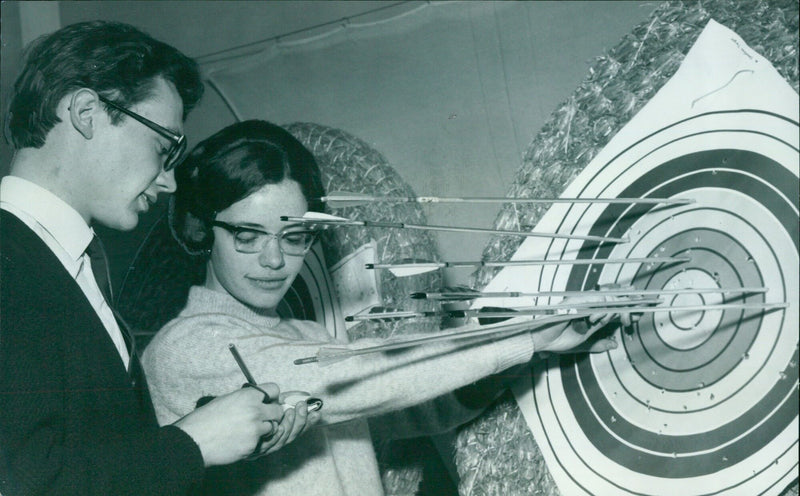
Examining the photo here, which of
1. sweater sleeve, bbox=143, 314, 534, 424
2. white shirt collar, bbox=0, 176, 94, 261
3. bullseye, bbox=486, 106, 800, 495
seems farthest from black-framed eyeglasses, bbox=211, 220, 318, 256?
bullseye, bbox=486, 106, 800, 495

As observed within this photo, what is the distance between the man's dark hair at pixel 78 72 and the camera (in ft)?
3.67

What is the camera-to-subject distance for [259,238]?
51.2 inches

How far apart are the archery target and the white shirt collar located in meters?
0.71

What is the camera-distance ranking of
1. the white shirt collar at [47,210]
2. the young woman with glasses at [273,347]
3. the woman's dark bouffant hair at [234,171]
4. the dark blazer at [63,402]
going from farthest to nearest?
the woman's dark bouffant hair at [234,171]
the young woman with glasses at [273,347]
the white shirt collar at [47,210]
the dark blazer at [63,402]

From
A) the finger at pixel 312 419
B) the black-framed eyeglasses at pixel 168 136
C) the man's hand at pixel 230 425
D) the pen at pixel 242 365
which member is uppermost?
the black-framed eyeglasses at pixel 168 136

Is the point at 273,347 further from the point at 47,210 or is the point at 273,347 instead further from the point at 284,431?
the point at 47,210

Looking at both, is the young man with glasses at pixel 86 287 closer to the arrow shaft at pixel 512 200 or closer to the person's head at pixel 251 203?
the person's head at pixel 251 203

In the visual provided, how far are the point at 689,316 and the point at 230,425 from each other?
66 cm

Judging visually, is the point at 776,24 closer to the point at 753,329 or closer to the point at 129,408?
the point at 753,329

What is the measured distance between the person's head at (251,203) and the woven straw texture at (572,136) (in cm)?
35

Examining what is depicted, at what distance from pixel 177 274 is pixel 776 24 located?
135 cm

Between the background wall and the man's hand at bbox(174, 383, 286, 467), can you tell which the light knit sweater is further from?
the background wall

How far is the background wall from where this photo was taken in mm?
1371

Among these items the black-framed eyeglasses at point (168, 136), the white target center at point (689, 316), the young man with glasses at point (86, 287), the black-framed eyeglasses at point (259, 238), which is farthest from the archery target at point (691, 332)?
the black-framed eyeglasses at point (168, 136)
